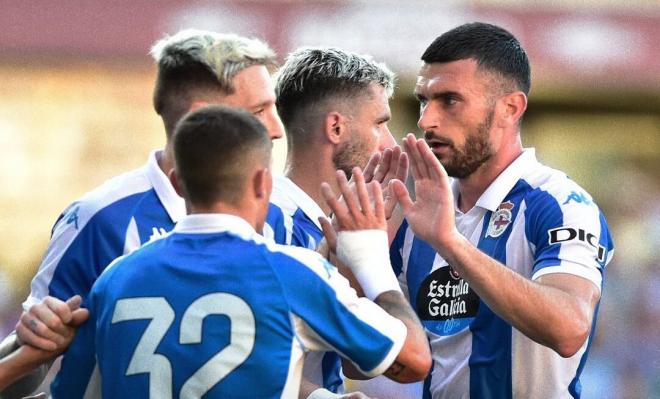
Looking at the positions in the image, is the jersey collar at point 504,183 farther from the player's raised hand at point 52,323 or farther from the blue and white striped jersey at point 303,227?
the player's raised hand at point 52,323

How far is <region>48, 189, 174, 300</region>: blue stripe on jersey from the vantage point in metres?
3.84

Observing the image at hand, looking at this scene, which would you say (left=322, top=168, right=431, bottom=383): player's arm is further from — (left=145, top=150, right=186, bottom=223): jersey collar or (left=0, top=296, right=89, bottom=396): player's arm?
(left=0, top=296, right=89, bottom=396): player's arm

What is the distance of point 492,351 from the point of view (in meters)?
4.30

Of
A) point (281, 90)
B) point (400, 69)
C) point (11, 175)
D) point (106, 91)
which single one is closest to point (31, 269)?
point (11, 175)

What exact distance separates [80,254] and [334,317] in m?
1.01

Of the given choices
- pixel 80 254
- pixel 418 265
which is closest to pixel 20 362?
pixel 80 254

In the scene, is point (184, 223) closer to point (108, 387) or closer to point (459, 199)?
point (108, 387)

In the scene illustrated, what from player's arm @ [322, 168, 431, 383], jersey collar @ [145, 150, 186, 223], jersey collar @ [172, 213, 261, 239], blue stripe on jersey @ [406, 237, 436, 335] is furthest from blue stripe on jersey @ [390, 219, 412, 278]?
jersey collar @ [172, 213, 261, 239]

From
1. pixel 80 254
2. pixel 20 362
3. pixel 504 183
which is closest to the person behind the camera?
pixel 20 362

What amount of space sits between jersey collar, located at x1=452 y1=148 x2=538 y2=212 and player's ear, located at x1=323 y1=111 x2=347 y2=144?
727 millimetres

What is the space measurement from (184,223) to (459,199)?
163 cm

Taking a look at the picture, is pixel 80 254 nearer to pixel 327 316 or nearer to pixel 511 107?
pixel 327 316

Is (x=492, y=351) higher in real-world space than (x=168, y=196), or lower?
lower

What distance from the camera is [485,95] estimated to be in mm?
4586
